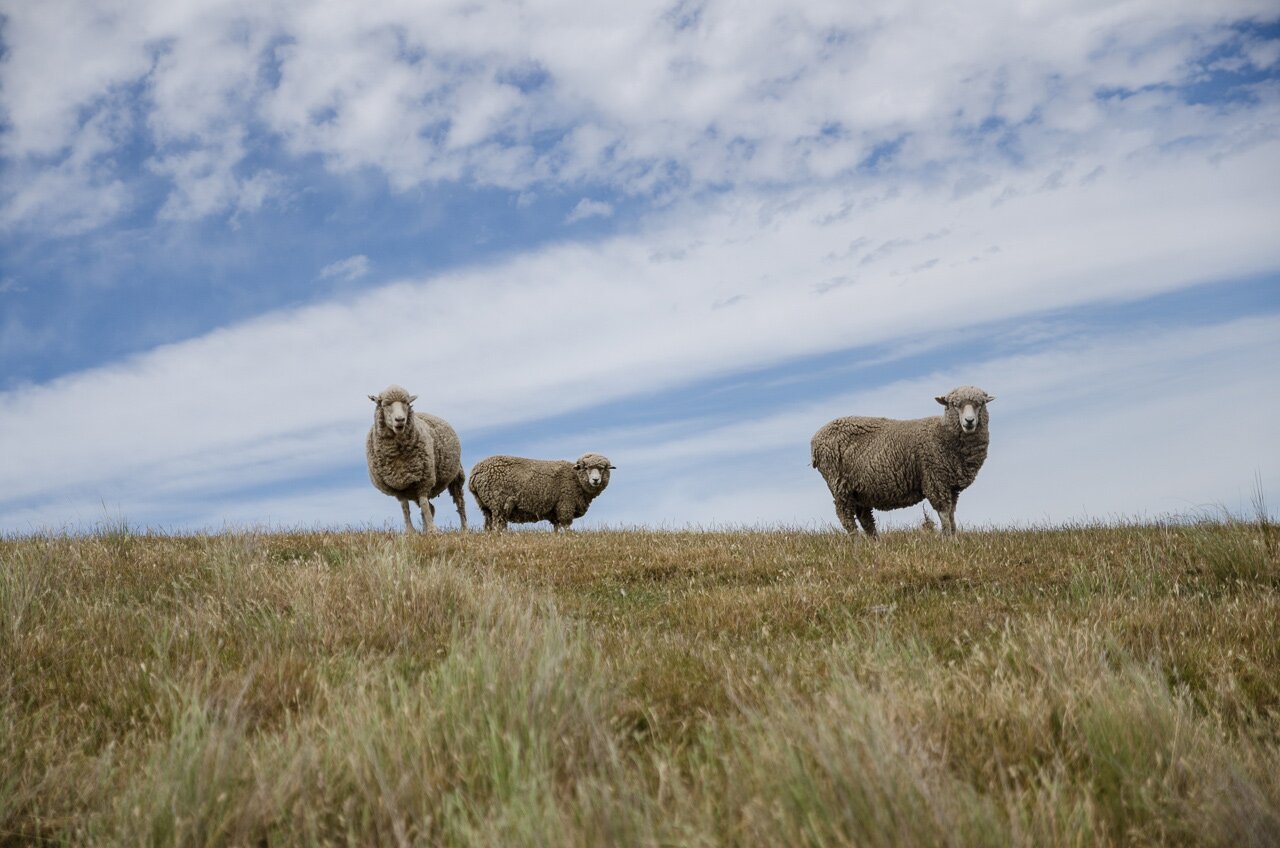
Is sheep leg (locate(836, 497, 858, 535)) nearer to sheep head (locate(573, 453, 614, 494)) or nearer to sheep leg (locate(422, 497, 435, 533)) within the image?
sheep head (locate(573, 453, 614, 494))

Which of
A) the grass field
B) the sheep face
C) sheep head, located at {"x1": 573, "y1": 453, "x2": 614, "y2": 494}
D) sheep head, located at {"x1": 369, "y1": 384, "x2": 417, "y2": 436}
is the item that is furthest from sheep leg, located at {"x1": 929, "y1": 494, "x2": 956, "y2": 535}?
sheep head, located at {"x1": 369, "y1": 384, "x2": 417, "y2": 436}

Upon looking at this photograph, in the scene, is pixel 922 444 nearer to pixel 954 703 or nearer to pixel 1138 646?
pixel 1138 646

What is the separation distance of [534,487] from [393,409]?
17.2ft

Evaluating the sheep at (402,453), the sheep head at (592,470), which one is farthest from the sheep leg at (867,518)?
the sheep at (402,453)

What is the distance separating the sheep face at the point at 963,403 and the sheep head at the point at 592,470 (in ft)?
25.3

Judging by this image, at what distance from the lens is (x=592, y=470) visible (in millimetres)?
18891

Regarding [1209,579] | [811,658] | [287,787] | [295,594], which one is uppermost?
[295,594]

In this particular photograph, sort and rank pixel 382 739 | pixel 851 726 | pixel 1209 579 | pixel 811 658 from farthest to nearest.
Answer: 1. pixel 1209 579
2. pixel 811 658
3. pixel 382 739
4. pixel 851 726

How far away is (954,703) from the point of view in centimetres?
371

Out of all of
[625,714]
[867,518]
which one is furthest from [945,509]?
[625,714]

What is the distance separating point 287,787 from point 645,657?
2.33 meters

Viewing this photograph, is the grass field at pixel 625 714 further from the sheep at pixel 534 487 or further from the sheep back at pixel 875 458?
the sheep at pixel 534 487

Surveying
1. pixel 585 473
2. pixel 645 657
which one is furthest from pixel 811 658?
pixel 585 473

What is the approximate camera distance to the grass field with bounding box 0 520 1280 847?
279 cm
